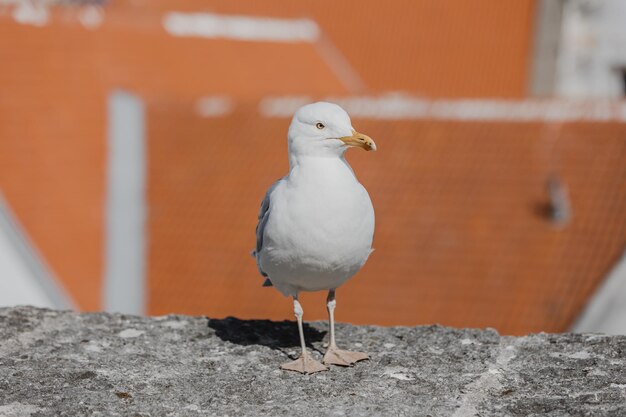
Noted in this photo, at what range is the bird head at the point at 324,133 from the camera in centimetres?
430

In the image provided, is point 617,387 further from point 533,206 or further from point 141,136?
point 141,136

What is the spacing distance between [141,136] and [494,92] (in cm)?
1025

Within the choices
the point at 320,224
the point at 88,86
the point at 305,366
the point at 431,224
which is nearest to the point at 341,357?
the point at 305,366

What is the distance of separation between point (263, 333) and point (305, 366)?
0.63 meters

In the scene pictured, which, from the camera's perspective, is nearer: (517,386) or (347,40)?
(517,386)

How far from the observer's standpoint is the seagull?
4.22 m

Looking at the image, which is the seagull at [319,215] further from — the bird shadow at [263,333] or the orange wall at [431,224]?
the orange wall at [431,224]

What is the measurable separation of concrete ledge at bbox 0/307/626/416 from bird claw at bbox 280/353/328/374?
0.03 m

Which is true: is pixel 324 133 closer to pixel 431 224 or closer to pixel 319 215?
pixel 319 215

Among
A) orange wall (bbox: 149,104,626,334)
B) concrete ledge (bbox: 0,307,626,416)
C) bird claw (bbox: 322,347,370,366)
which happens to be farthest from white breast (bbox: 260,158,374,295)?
orange wall (bbox: 149,104,626,334)

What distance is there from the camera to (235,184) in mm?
18562

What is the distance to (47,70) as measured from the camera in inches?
736

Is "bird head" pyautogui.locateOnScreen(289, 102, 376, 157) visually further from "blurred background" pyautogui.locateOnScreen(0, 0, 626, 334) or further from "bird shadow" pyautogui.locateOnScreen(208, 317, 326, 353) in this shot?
"blurred background" pyautogui.locateOnScreen(0, 0, 626, 334)

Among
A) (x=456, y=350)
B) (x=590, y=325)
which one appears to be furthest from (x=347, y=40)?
(x=456, y=350)
